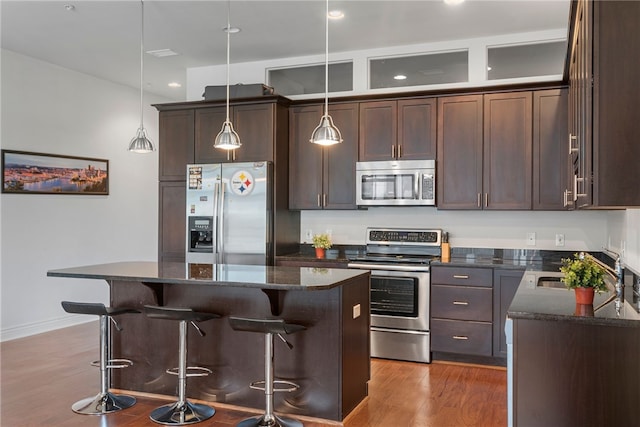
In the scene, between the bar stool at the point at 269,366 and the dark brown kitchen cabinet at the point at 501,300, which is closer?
the bar stool at the point at 269,366

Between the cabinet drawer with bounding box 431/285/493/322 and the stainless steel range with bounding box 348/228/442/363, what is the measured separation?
0.09 meters

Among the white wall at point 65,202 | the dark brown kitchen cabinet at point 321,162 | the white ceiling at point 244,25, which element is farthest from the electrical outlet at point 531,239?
the white wall at point 65,202

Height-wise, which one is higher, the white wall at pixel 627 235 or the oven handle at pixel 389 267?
the white wall at pixel 627 235

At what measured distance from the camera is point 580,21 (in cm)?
277

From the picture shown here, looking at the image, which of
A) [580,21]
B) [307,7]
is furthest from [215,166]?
[580,21]

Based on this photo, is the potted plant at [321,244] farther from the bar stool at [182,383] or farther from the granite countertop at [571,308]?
the granite countertop at [571,308]

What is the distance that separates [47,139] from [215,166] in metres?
2.07

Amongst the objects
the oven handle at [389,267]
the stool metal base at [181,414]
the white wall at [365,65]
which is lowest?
the stool metal base at [181,414]

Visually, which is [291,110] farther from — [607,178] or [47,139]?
[607,178]

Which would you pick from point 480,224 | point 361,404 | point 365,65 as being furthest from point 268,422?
point 365,65

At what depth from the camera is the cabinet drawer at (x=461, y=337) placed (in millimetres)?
4695

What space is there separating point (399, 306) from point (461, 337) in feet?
1.93

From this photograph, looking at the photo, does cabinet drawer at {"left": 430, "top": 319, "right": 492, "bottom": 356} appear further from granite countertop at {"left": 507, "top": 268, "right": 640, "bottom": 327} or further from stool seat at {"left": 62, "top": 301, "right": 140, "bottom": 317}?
stool seat at {"left": 62, "top": 301, "right": 140, "bottom": 317}

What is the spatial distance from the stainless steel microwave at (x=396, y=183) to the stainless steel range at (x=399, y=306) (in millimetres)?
546
